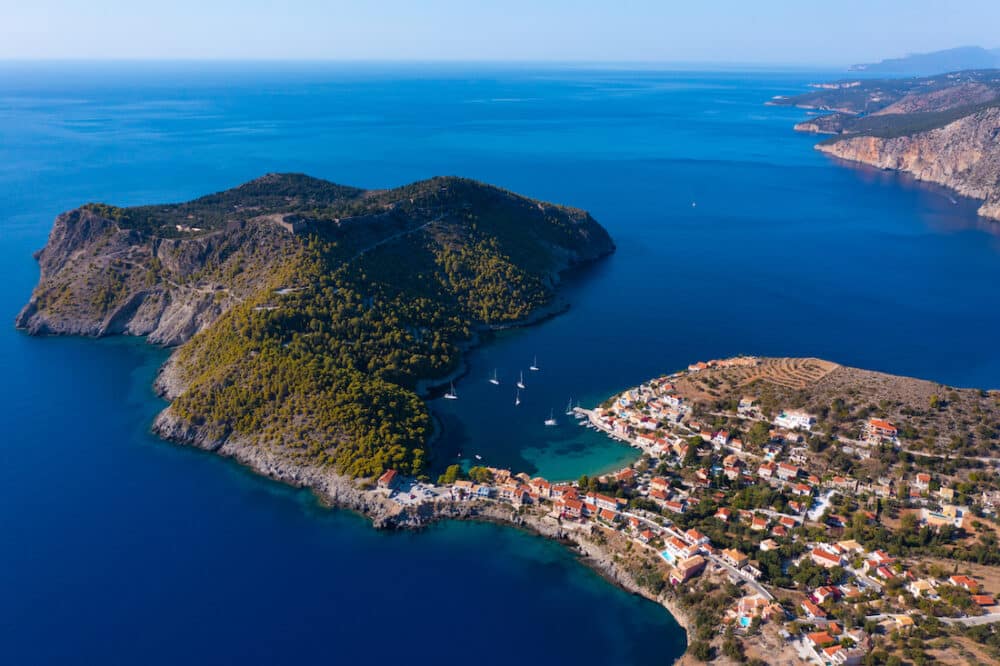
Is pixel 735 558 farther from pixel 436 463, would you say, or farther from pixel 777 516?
pixel 436 463

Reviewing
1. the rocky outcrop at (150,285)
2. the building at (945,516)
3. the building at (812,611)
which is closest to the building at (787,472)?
the building at (945,516)

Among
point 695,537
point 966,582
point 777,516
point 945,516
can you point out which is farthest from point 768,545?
point 945,516

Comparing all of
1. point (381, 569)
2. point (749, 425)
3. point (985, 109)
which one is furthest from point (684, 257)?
point (985, 109)

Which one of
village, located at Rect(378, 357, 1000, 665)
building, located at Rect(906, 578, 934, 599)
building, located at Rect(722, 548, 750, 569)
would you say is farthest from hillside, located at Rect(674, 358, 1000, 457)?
building, located at Rect(722, 548, 750, 569)

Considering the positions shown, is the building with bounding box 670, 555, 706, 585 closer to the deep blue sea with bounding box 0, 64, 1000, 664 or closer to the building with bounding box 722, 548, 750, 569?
the building with bounding box 722, 548, 750, 569

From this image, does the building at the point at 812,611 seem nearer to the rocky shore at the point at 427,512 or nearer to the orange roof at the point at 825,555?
the orange roof at the point at 825,555

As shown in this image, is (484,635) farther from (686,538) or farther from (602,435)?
(602,435)
